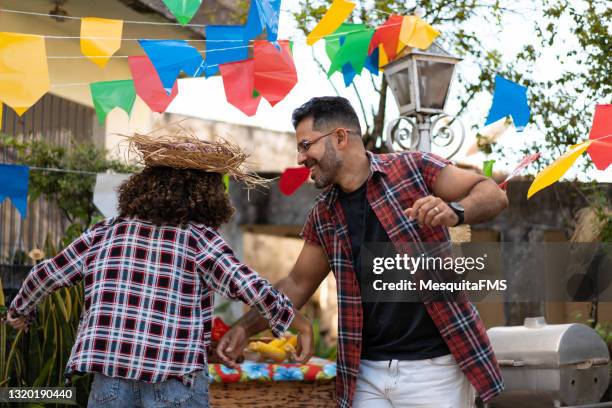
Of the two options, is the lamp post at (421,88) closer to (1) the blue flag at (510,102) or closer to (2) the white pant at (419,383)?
(1) the blue flag at (510,102)

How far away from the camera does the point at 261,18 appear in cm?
470

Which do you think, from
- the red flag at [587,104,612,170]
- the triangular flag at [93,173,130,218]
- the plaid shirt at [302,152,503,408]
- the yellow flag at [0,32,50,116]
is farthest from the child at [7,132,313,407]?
the triangular flag at [93,173,130,218]

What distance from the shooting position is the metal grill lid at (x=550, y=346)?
4.66 meters

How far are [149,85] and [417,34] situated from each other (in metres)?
1.66

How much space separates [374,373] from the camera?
3305mm

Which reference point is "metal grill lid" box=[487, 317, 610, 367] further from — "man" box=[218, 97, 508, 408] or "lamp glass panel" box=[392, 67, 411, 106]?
"lamp glass panel" box=[392, 67, 411, 106]

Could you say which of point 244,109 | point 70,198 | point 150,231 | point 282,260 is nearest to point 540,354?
point 244,109

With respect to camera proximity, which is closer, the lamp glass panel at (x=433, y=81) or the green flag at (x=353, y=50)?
the green flag at (x=353, y=50)

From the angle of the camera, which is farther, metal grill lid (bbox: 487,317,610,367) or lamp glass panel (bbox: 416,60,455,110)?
lamp glass panel (bbox: 416,60,455,110)

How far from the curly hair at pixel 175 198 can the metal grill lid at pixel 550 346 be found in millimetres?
2212

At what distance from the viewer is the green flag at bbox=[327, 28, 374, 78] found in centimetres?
534

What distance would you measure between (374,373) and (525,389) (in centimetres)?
178

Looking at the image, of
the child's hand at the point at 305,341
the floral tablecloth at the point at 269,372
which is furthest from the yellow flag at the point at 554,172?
the floral tablecloth at the point at 269,372

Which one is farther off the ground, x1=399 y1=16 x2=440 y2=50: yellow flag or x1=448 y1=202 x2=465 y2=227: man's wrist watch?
x1=399 y1=16 x2=440 y2=50: yellow flag
